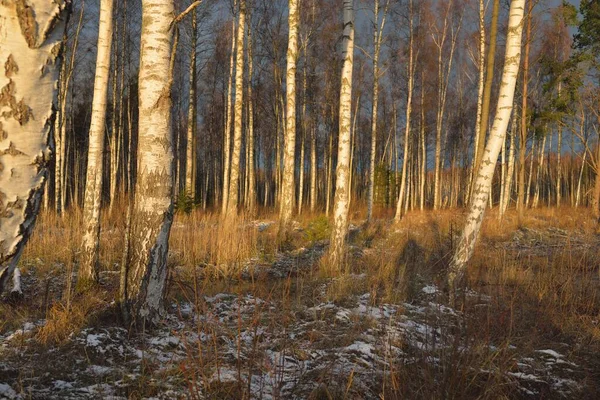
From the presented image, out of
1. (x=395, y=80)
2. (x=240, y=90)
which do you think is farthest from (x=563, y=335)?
(x=395, y=80)

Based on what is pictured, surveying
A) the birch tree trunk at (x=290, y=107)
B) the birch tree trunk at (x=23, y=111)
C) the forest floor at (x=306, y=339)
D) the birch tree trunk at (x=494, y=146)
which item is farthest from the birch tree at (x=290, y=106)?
the birch tree trunk at (x=23, y=111)

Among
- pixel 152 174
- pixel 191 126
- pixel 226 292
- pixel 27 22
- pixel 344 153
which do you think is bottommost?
pixel 226 292

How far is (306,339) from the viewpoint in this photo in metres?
2.91

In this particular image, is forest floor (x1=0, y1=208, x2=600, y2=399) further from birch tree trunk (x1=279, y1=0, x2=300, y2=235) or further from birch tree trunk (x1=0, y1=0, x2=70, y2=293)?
birch tree trunk (x1=279, y1=0, x2=300, y2=235)

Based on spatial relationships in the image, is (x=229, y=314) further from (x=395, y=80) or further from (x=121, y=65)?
(x=395, y=80)

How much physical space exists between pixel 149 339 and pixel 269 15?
16.8m

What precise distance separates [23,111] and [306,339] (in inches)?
94.3

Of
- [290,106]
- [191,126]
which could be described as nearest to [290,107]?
[290,106]

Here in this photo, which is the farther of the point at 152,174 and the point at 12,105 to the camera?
the point at 152,174

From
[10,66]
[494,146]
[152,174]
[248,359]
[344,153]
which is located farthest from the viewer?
[344,153]

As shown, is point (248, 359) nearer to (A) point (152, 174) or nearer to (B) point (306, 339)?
(B) point (306, 339)

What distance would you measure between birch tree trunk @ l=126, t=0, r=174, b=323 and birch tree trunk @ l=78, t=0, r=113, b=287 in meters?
1.71

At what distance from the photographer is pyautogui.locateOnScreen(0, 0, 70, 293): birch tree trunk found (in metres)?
1.11

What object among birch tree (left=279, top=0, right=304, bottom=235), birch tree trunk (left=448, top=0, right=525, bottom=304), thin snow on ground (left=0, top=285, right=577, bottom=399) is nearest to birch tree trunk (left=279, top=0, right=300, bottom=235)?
birch tree (left=279, top=0, right=304, bottom=235)
